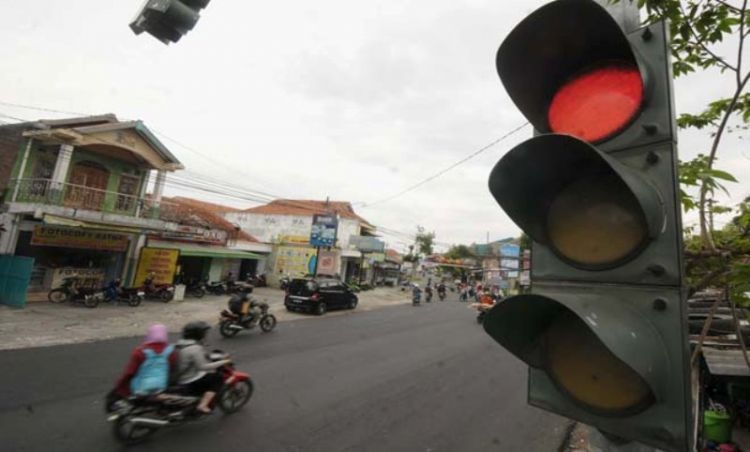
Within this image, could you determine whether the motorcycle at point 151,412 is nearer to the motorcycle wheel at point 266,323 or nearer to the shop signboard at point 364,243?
the motorcycle wheel at point 266,323

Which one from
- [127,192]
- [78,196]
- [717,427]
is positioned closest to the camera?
[717,427]

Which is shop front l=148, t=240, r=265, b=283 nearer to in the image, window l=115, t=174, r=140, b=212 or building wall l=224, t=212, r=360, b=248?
window l=115, t=174, r=140, b=212

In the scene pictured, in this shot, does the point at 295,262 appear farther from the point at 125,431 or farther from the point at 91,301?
the point at 125,431

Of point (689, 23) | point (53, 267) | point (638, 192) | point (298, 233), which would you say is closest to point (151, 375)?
point (638, 192)

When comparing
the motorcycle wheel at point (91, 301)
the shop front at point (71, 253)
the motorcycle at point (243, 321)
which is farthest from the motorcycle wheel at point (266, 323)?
the shop front at point (71, 253)

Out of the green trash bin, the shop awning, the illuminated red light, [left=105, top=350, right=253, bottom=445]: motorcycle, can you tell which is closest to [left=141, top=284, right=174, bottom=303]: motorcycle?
the shop awning

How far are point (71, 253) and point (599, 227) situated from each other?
60.5 ft

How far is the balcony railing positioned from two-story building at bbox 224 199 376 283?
12.8 meters

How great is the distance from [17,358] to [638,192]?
1026 cm

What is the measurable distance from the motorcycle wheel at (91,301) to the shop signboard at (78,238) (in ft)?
7.85

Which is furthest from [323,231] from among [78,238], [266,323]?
[78,238]

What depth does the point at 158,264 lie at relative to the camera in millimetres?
16953

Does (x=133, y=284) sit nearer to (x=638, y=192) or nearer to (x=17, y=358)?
(x=17, y=358)

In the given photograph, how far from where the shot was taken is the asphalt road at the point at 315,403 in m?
4.74
